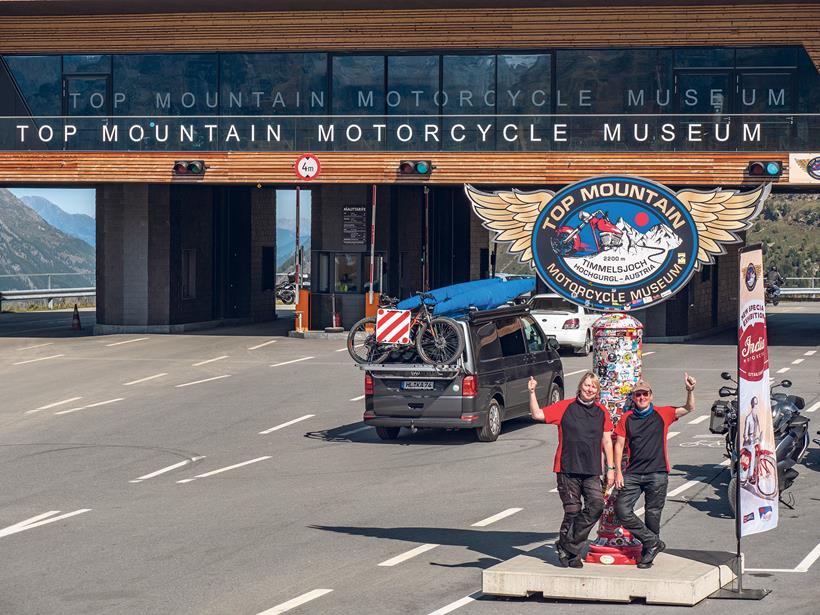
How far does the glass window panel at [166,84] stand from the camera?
42.0 meters

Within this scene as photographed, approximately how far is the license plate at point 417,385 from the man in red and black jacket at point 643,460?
950cm

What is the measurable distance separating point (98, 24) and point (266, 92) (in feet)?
17.1

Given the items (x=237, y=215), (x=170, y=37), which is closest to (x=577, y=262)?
(x=170, y=37)

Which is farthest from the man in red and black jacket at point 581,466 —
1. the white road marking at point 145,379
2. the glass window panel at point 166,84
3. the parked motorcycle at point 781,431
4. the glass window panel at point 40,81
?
the glass window panel at point 40,81

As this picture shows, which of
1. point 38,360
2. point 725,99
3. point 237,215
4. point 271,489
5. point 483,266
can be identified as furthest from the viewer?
point 483,266

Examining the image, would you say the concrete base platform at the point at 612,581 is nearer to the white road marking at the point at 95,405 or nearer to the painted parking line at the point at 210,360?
the white road marking at the point at 95,405

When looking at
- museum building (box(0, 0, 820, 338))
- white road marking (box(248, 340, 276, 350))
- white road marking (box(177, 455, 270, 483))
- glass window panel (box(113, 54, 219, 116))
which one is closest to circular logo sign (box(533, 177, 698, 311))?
white road marking (box(177, 455, 270, 483))

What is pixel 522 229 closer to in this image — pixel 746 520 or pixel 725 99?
pixel 746 520

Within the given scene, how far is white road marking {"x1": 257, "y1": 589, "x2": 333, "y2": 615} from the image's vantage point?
40.6 ft

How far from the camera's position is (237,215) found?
4744 centimetres

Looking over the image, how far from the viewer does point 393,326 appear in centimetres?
2242

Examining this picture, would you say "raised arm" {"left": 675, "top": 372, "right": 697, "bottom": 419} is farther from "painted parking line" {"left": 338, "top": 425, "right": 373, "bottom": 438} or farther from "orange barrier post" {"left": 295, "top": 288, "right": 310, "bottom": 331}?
"orange barrier post" {"left": 295, "top": 288, "right": 310, "bottom": 331}

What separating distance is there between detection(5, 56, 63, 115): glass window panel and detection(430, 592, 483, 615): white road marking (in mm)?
32665

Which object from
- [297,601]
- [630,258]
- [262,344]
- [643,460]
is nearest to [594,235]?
[630,258]
